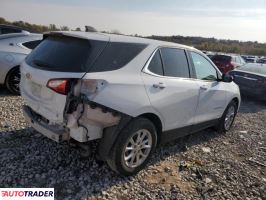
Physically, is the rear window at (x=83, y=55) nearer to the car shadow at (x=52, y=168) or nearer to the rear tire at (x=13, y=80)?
the car shadow at (x=52, y=168)

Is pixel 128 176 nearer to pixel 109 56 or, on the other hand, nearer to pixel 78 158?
pixel 78 158

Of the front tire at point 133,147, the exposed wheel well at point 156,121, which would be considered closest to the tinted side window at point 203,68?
the exposed wheel well at point 156,121

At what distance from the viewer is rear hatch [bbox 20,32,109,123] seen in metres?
3.31

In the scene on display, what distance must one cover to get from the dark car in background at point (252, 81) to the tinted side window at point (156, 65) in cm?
689

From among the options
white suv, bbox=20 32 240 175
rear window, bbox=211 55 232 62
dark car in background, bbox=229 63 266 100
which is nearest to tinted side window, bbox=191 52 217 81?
white suv, bbox=20 32 240 175

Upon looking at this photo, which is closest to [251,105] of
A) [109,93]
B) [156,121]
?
[156,121]

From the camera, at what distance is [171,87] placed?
410 cm

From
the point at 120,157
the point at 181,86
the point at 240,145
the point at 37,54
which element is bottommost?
the point at 240,145

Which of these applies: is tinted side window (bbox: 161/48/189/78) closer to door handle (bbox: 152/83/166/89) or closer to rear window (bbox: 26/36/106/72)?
door handle (bbox: 152/83/166/89)

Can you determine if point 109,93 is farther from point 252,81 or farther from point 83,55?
point 252,81

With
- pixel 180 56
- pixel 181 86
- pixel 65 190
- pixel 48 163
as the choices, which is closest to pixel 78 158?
pixel 48 163

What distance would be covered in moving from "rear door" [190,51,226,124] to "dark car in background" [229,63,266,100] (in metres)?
4.71

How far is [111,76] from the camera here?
3.42 meters

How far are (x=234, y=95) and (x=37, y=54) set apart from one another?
13.7ft
